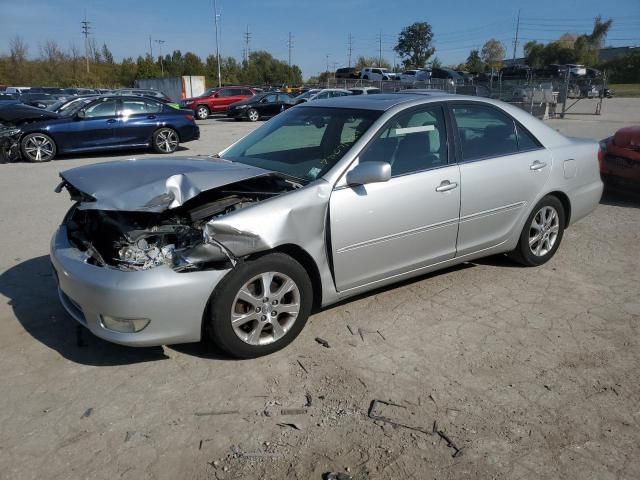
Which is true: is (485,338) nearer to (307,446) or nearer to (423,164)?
(423,164)

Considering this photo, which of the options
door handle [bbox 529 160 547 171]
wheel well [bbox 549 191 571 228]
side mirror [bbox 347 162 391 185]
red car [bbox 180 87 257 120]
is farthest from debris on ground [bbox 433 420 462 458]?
red car [bbox 180 87 257 120]

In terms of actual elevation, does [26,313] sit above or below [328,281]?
below

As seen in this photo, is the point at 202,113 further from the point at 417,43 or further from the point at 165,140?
the point at 417,43

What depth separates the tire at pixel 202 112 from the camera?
2647cm

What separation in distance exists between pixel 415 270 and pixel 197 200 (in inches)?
69.4

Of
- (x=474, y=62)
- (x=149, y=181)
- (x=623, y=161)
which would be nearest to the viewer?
(x=149, y=181)

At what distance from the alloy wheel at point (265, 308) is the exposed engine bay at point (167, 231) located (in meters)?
0.26

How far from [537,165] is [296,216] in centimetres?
257

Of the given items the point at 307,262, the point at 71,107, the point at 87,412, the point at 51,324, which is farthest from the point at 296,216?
the point at 71,107

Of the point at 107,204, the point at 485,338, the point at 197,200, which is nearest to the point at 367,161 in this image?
the point at 197,200

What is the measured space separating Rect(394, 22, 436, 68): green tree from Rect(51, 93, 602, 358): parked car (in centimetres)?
10105

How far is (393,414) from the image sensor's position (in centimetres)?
288

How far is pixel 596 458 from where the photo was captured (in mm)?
2547

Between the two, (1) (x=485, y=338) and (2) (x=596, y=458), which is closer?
(2) (x=596, y=458)
